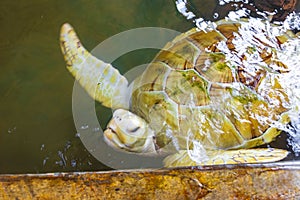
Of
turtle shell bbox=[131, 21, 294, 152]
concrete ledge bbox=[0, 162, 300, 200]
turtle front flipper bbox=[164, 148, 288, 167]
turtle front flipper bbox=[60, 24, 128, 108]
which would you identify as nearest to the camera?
concrete ledge bbox=[0, 162, 300, 200]

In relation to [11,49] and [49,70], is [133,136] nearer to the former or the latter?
[49,70]

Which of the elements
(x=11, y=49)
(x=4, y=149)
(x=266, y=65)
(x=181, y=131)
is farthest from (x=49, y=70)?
(x=266, y=65)

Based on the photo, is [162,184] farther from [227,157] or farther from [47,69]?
[47,69]

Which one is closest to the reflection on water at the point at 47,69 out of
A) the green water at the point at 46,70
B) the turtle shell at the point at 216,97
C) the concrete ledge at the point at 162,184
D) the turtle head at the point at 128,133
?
the green water at the point at 46,70

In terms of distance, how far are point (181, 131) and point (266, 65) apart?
21.9 inches

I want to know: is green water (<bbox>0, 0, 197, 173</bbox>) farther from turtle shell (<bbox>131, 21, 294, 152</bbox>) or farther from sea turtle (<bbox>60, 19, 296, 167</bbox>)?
turtle shell (<bbox>131, 21, 294, 152</bbox>)

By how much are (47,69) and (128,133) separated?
70 cm

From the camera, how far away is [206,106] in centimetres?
172

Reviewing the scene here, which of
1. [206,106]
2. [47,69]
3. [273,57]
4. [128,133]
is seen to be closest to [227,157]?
[206,106]

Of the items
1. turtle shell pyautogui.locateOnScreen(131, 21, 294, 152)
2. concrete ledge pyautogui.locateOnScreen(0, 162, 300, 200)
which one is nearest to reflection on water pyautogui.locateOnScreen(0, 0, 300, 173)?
turtle shell pyautogui.locateOnScreen(131, 21, 294, 152)

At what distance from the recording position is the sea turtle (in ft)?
5.56

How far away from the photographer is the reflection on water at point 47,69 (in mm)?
1780

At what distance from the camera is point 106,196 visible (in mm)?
962

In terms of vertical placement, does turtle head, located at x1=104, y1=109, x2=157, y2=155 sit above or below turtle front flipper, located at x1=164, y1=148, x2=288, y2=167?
above
